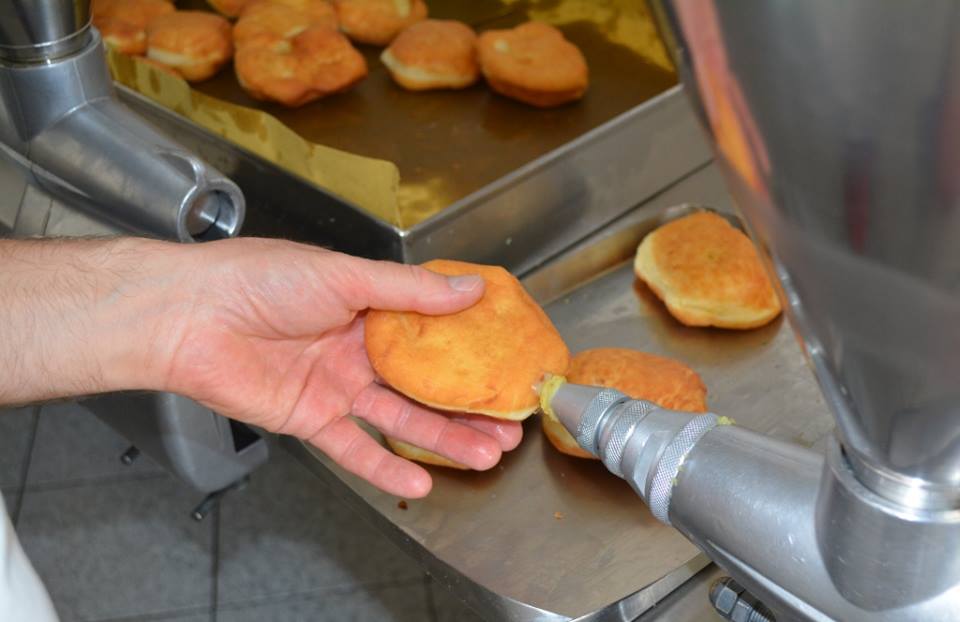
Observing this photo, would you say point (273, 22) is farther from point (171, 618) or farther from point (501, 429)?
point (171, 618)

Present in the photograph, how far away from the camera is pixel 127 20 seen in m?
1.89

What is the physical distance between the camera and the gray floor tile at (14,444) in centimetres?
234

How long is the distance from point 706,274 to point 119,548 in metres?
1.48

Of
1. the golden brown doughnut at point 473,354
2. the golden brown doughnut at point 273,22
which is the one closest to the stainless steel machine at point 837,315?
the golden brown doughnut at point 473,354

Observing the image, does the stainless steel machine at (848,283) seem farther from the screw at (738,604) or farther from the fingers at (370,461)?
the fingers at (370,461)

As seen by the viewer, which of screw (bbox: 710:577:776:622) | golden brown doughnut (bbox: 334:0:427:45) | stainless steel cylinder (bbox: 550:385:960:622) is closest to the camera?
stainless steel cylinder (bbox: 550:385:960:622)

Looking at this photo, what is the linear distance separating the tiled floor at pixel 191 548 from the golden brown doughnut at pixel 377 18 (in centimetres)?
92

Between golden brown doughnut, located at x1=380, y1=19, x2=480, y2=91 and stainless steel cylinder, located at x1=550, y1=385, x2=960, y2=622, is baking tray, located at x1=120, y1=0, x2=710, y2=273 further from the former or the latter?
stainless steel cylinder, located at x1=550, y1=385, x2=960, y2=622

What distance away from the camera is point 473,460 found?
1.10 meters

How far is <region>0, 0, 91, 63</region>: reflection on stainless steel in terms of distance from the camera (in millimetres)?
1136

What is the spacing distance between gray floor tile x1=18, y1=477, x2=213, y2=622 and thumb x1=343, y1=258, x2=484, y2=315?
1262 millimetres

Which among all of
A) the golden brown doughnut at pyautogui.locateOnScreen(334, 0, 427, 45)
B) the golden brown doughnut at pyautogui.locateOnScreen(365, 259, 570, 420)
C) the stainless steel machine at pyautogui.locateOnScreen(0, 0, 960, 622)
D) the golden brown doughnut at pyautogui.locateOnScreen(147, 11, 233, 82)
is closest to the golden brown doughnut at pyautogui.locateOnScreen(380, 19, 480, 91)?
the golden brown doughnut at pyautogui.locateOnScreen(334, 0, 427, 45)

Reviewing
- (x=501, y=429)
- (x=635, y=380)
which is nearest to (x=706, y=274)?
(x=635, y=380)

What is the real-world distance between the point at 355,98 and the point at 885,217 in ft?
4.88
